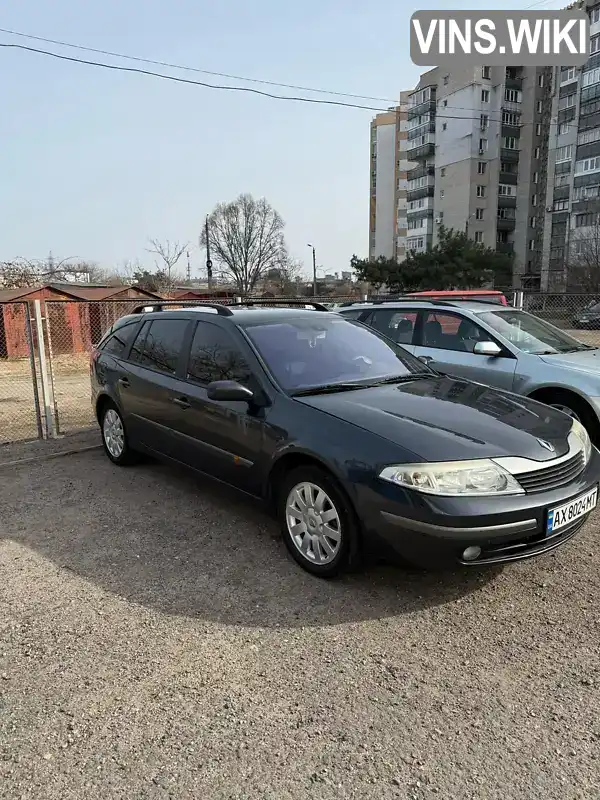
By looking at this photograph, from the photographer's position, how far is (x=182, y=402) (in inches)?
173

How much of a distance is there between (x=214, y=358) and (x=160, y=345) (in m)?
0.88

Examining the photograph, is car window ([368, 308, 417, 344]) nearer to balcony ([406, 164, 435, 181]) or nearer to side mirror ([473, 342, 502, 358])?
side mirror ([473, 342, 502, 358])

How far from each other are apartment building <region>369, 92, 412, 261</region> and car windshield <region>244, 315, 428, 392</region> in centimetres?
7385

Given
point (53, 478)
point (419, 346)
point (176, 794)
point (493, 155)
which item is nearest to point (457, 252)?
point (493, 155)

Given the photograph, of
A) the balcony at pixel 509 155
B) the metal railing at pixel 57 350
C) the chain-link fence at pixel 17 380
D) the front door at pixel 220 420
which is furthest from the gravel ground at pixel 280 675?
the balcony at pixel 509 155

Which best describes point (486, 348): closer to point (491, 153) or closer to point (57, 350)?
point (57, 350)

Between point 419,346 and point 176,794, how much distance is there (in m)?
5.76

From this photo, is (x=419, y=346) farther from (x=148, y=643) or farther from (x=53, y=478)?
(x=148, y=643)

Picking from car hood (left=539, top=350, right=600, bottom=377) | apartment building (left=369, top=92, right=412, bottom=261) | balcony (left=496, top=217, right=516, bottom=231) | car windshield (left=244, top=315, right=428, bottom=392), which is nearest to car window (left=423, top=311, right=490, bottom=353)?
car hood (left=539, top=350, right=600, bottom=377)

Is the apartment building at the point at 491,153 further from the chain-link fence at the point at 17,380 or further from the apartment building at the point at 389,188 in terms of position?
the chain-link fence at the point at 17,380

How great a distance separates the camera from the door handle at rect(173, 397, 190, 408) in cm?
433

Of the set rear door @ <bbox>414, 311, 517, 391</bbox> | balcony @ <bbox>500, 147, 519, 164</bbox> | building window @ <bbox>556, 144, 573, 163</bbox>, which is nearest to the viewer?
rear door @ <bbox>414, 311, 517, 391</bbox>

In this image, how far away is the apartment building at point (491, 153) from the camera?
59.0 m

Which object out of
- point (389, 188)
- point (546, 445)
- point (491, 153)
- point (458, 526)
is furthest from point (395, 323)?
point (389, 188)
